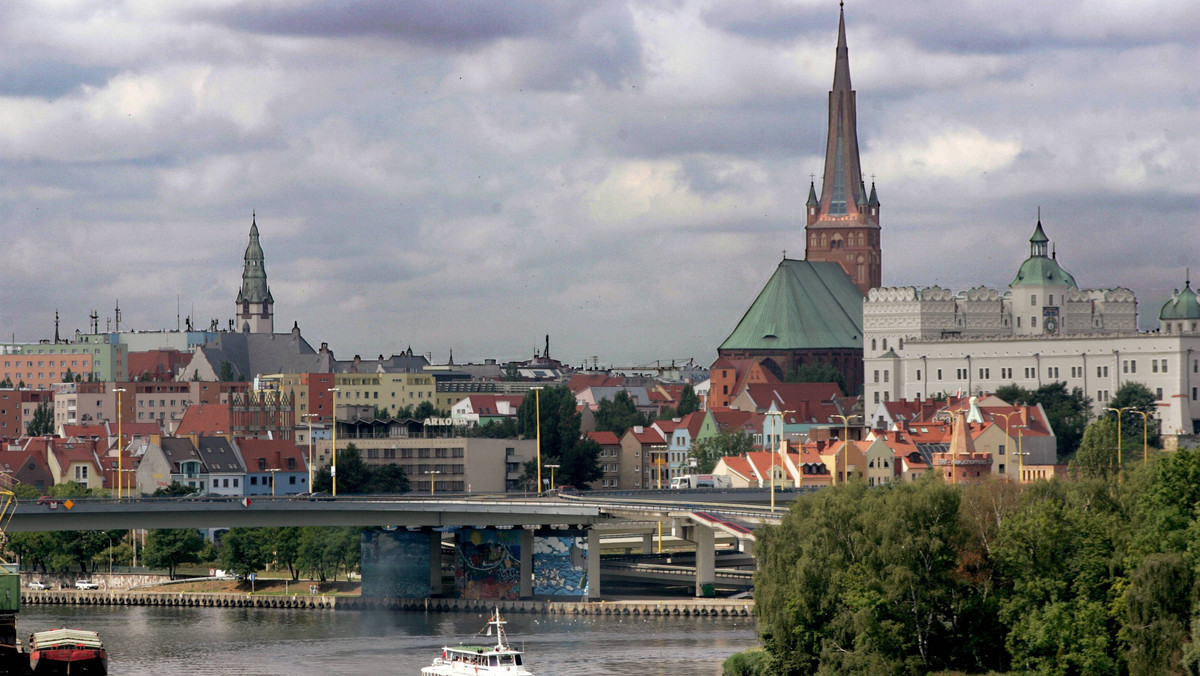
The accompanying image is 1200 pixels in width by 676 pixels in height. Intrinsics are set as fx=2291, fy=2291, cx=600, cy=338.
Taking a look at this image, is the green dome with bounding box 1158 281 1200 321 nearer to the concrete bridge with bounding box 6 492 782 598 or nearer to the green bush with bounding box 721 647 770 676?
the concrete bridge with bounding box 6 492 782 598

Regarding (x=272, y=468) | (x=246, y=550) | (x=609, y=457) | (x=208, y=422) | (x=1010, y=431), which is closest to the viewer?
(x=246, y=550)

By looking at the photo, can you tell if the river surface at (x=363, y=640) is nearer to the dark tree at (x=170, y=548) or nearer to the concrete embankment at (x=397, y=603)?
the concrete embankment at (x=397, y=603)

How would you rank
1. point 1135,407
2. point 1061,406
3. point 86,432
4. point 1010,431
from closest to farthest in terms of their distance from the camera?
point 1010,431
point 1135,407
point 1061,406
point 86,432

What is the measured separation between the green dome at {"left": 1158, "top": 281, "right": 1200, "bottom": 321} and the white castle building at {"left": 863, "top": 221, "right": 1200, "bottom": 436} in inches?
3.1

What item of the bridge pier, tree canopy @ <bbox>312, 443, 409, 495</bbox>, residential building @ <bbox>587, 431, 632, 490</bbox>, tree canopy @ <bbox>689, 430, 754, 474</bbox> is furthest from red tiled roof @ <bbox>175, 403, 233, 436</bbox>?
the bridge pier

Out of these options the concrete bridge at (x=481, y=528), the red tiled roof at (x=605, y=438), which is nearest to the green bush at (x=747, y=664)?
the concrete bridge at (x=481, y=528)

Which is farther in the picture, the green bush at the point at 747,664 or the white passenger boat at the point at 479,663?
the white passenger boat at the point at 479,663

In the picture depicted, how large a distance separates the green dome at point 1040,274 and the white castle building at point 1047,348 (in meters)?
0.09

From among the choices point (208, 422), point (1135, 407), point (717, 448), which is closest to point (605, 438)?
point (717, 448)

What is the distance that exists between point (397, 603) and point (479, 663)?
31.0 m

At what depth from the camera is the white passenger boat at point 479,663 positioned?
2618 inches

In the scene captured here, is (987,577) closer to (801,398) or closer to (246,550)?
(246,550)

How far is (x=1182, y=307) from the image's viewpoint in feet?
600

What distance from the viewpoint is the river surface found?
2849 inches
